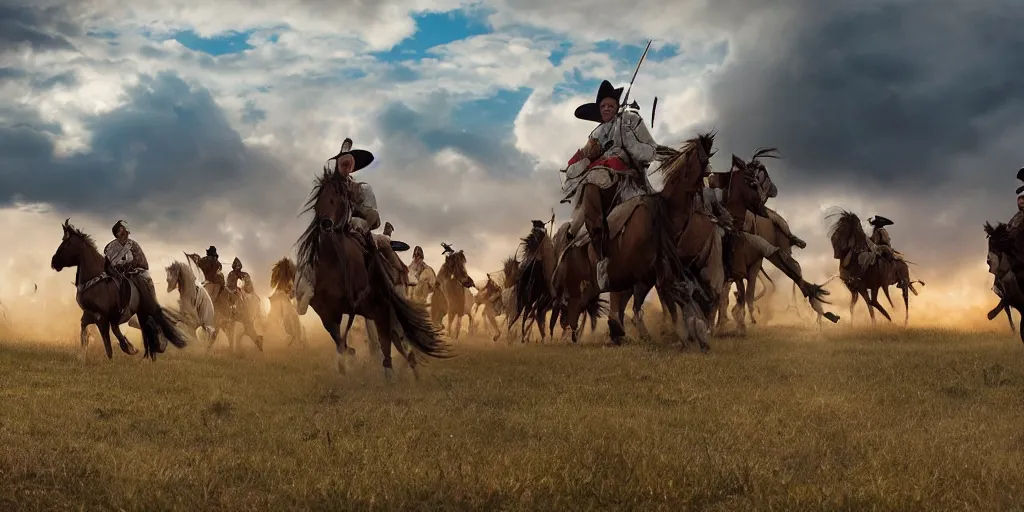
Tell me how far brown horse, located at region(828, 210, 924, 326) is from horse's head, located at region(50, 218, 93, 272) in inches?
819

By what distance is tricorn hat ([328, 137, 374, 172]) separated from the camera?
44.7ft

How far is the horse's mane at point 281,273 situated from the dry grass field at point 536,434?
584cm

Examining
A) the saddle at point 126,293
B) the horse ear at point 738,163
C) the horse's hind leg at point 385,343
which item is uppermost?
the horse ear at point 738,163

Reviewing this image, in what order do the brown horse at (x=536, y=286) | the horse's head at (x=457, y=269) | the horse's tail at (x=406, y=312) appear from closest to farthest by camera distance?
the horse's tail at (x=406, y=312) < the brown horse at (x=536, y=286) < the horse's head at (x=457, y=269)

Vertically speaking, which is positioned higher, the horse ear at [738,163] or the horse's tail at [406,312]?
the horse ear at [738,163]

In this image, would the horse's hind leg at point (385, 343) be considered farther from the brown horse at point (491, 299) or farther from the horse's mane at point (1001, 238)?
the brown horse at point (491, 299)

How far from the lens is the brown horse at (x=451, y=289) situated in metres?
27.1

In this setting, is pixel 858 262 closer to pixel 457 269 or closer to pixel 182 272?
pixel 457 269

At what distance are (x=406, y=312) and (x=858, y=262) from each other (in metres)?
17.1

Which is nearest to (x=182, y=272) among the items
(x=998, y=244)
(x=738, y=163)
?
(x=738, y=163)

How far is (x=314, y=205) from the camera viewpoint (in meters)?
13.0

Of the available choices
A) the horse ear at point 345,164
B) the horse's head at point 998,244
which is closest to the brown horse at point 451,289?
the horse ear at point 345,164

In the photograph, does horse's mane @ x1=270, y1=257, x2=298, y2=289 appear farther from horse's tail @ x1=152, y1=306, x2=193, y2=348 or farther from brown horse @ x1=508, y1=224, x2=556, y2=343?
brown horse @ x1=508, y1=224, x2=556, y2=343

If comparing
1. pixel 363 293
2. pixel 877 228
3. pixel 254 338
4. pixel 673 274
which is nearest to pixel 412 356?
pixel 363 293
